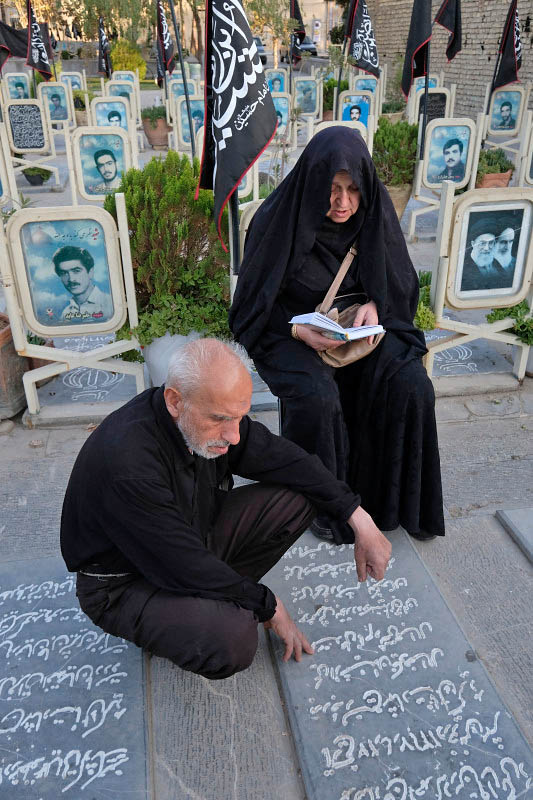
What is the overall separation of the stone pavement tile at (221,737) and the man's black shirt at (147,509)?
1.10 ft

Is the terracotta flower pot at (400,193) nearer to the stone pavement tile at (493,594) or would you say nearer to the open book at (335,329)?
the open book at (335,329)

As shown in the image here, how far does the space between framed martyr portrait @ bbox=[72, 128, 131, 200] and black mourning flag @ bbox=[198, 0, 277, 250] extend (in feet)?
11.8

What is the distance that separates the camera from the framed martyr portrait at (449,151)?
663 cm

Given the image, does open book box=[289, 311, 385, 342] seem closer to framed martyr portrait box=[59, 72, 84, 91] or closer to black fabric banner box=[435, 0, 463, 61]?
black fabric banner box=[435, 0, 463, 61]

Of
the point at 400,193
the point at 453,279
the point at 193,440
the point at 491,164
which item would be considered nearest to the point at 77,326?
the point at 193,440

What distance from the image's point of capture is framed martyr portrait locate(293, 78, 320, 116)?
12.3 m

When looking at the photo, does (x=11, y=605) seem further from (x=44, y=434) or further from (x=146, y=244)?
(x=146, y=244)

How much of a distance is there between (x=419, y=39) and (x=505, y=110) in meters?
4.08

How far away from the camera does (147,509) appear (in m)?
1.74

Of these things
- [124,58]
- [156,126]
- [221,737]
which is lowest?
[221,737]

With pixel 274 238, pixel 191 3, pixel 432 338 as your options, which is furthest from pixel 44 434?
pixel 191 3

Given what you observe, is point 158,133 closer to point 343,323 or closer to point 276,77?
point 276,77

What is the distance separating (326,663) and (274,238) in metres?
1.63

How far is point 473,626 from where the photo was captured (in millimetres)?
2318
